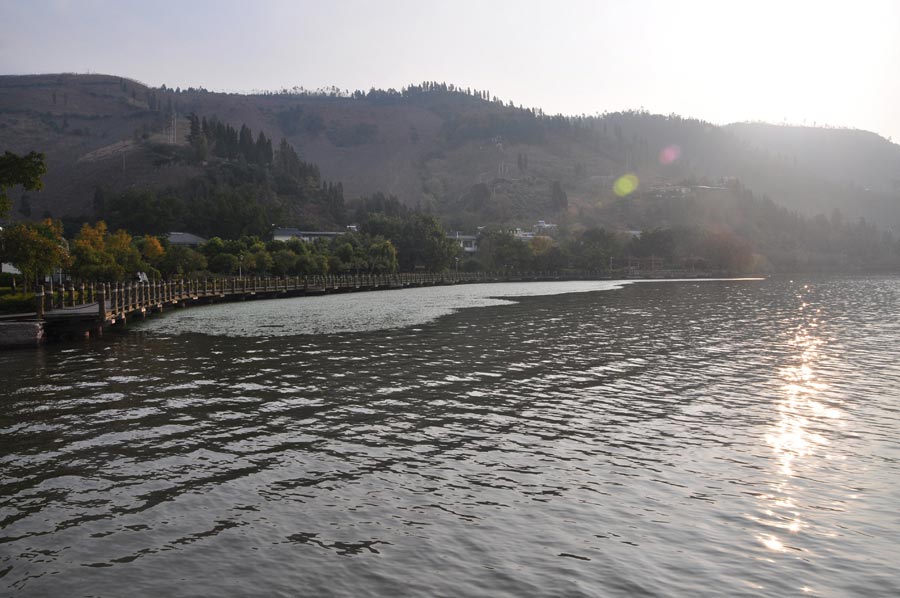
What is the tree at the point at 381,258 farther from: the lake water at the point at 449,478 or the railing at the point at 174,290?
the lake water at the point at 449,478

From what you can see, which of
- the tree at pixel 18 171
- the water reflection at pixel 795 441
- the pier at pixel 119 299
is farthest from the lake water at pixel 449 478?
the tree at pixel 18 171

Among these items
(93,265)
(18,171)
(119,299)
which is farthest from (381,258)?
(18,171)

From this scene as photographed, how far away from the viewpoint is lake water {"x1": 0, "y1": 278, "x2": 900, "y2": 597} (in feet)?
39.7

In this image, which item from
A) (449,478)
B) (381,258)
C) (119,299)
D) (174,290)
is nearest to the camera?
(449,478)

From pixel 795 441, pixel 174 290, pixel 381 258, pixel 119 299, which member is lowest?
pixel 795 441

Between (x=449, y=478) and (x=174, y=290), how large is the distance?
250 feet

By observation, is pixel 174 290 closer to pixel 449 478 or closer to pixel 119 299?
pixel 119 299

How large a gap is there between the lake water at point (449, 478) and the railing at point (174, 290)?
19030 mm

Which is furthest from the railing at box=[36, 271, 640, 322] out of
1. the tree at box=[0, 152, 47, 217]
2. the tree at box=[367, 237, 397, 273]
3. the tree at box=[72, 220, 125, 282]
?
the tree at box=[0, 152, 47, 217]

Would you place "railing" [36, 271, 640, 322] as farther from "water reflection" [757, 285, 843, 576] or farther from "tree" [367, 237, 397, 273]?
"water reflection" [757, 285, 843, 576]

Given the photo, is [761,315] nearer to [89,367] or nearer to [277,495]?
[89,367]

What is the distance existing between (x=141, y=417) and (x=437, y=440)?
397 inches

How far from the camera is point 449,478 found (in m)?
17.2

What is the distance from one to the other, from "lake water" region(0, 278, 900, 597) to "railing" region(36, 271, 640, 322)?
62.4 feet
